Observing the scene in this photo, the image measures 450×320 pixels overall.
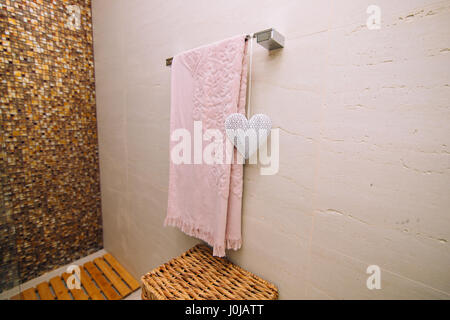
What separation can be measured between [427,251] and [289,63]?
1.96 ft

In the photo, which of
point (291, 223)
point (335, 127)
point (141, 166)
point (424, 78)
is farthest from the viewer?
point (141, 166)

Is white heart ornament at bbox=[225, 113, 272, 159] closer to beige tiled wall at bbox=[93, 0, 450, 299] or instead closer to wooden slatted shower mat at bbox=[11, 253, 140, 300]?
beige tiled wall at bbox=[93, 0, 450, 299]

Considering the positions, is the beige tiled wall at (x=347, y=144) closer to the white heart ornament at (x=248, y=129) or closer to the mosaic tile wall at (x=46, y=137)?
the white heart ornament at (x=248, y=129)

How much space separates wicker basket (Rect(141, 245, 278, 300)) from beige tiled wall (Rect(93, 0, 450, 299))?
58mm

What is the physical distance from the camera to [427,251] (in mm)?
487

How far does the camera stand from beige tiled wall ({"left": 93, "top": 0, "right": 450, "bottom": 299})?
0.46m

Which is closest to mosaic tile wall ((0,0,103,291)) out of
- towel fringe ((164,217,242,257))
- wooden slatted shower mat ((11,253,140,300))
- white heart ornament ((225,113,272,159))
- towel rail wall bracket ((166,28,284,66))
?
wooden slatted shower mat ((11,253,140,300))

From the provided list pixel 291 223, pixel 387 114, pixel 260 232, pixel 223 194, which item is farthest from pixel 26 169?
pixel 387 114

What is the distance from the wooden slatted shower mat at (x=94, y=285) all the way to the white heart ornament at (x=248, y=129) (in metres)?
1.24

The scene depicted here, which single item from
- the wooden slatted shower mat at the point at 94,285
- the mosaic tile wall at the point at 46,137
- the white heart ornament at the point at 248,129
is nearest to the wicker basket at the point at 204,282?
the white heart ornament at the point at 248,129

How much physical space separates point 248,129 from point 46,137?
4.34 ft

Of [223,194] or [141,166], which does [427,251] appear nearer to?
[223,194]

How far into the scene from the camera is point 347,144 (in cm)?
56

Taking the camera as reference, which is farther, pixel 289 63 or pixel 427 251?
pixel 289 63
